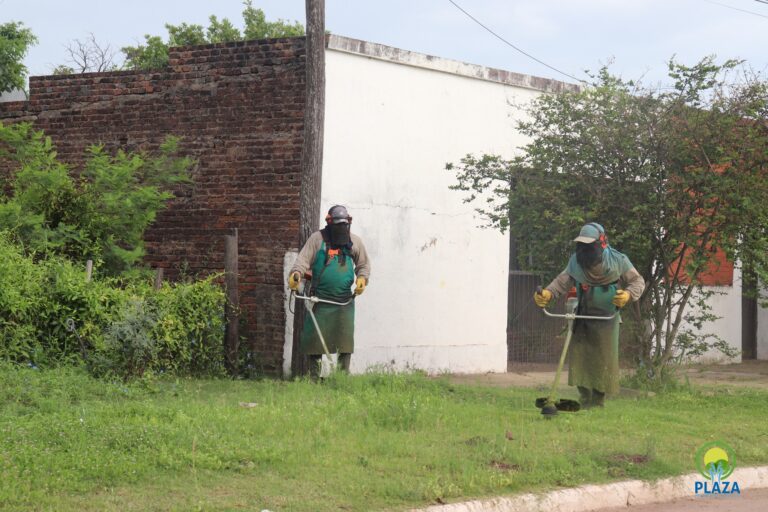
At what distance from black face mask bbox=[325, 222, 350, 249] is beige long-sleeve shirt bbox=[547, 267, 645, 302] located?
90.9 inches

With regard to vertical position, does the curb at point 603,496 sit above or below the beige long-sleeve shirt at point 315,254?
below

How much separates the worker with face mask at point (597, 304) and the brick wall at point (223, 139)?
4106 mm

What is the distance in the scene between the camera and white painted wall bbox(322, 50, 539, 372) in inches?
544

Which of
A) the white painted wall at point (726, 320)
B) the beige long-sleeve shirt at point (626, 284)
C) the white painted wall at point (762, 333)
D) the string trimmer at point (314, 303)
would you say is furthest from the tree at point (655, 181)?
the white painted wall at point (762, 333)

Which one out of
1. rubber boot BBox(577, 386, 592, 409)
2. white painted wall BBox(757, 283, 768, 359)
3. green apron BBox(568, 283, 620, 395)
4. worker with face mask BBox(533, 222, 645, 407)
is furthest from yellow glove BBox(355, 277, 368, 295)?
white painted wall BBox(757, 283, 768, 359)

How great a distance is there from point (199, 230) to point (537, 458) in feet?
25.2

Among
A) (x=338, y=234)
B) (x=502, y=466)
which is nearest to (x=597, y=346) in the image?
(x=338, y=234)

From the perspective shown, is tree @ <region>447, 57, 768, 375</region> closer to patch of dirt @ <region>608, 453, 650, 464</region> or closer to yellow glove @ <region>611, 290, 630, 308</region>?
yellow glove @ <region>611, 290, 630, 308</region>

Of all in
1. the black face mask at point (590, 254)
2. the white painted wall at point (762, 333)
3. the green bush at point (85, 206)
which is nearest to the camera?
the black face mask at point (590, 254)

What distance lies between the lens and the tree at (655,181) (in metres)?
11.4

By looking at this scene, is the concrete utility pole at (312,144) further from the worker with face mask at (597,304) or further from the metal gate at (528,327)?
the metal gate at (528,327)

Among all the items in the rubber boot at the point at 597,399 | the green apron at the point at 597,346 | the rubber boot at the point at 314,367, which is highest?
the green apron at the point at 597,346

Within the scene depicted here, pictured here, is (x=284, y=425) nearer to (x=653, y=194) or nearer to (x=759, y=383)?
(x=653, y=194)

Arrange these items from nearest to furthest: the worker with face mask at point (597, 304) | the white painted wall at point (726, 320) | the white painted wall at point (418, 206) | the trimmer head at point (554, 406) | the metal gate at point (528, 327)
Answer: the trimmer head at point (554, 406), the worker with face mask at point (597, 304), the white painted wall at point (418, 206), the metal gate at point (528, 327), the white painted wall at point (726, 320)
